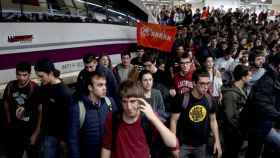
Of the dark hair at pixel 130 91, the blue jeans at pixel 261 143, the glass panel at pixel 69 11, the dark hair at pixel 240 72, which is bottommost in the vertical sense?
the blue jeans at pixel 261 143

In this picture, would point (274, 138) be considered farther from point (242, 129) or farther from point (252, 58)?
point (252, 58)

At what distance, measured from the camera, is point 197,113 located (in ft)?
13.2

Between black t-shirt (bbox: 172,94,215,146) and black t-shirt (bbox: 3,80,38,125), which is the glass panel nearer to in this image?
black t-shirt (bbox: 3,80,38,125)

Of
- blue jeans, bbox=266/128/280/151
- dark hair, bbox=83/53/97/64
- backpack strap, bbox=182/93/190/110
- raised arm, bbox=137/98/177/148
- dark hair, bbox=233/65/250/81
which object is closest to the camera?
raised arm, bbox=137/98/177/148

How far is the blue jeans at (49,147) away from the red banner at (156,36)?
509 cm

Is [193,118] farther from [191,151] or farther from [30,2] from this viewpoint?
[30,2]

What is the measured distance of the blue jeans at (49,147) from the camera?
4145 mm

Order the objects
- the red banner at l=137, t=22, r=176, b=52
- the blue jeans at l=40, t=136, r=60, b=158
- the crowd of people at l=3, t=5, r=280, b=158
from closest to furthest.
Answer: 1. the crowd of people at l=3, t=5, r=280, b=158
2. the blue jeans at l=40, t=136, r=60, b=158
3. the red banner at l=137, t=22, r=176, b=52

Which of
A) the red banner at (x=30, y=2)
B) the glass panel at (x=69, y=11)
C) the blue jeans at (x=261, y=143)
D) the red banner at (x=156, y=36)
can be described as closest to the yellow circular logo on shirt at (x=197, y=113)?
the blue jeans at (x=261, y=143)

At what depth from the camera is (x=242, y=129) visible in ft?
15.9

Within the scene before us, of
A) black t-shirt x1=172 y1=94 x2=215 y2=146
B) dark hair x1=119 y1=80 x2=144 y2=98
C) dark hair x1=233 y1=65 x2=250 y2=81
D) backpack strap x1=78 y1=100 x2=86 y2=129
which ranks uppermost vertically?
dark hair x1=119 y1=80 x2=144 y2=98

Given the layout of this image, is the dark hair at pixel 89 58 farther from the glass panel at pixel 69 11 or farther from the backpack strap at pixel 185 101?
the glass panel at pixel 69 11

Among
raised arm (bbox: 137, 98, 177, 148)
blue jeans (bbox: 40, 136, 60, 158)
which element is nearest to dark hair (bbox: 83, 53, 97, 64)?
blue jeans (bbox: 40, 136, 60, 158)

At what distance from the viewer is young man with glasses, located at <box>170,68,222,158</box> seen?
3.99 metres
